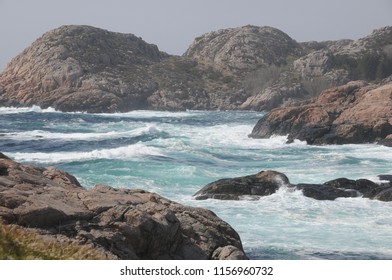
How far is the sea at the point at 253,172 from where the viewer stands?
16.8m

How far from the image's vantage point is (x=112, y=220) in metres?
11.7

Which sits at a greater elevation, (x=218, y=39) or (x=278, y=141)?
(x=218, y=39)

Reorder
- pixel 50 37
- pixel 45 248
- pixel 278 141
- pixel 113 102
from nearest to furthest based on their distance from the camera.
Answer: pixel 45 248 < pixel 278 141 < pixel 113 102 < pixel 50 37

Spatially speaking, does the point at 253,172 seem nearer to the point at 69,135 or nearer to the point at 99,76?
the point at 69,135

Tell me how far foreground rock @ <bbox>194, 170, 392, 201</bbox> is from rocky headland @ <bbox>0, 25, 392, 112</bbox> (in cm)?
8192

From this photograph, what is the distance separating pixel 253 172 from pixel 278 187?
692cm

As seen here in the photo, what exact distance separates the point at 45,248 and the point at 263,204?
1550 cm

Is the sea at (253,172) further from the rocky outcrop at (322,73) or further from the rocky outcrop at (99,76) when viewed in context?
the rocky outcrop at (322,73)

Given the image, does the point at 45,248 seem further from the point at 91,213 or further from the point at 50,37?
the point at 50,37

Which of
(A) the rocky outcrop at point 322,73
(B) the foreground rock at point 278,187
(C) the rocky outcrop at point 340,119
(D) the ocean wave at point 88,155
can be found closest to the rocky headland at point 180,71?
(A) the rocky outcrop at point 322,73

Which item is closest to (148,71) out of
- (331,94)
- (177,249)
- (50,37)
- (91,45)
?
(91,45)

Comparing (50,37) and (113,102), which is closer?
(113,102)

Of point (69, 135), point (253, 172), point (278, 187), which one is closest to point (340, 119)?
point (253, 172)
